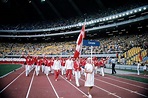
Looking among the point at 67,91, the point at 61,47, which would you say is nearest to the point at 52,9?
the point at 61,47

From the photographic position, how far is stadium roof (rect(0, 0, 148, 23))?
53172 millimetres

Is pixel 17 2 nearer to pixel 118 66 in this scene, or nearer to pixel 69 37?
pixel 69 37

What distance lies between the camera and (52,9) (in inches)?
2400

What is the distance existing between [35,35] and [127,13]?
34.7 m

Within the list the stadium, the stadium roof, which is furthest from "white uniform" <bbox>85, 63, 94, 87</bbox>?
the stadium roof

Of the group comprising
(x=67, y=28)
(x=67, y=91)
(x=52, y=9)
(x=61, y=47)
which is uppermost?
(x=52, y=9)

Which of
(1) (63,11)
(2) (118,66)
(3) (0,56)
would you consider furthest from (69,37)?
(2) (118,66)

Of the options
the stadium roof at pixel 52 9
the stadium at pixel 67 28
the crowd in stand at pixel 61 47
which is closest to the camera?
the stadium at pixel 67 28

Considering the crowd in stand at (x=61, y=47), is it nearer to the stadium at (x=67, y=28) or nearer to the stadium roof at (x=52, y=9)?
the stadium at (x=67, y=28)

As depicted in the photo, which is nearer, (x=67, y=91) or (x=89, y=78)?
(x=89, y=78)

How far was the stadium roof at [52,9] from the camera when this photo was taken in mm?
53172

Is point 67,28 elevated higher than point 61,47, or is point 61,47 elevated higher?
point 67,28

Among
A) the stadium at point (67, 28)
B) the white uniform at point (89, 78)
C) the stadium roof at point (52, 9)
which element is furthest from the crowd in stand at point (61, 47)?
the white uniform at point (89, 78)

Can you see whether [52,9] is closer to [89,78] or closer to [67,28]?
[67,28]
